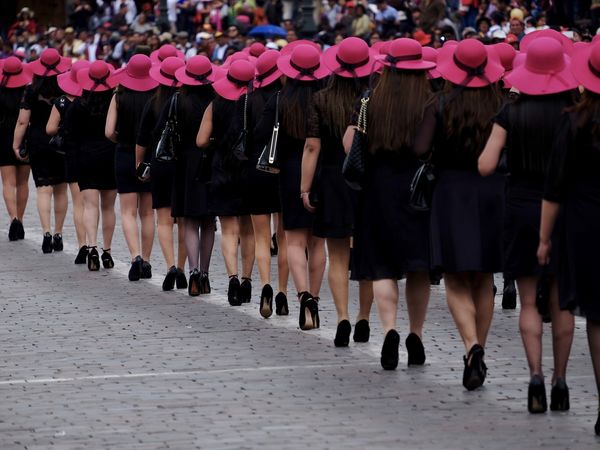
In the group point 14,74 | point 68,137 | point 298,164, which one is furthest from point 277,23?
point 298,164

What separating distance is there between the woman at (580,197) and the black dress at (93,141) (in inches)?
345

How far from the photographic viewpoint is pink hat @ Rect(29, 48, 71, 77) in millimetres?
18484

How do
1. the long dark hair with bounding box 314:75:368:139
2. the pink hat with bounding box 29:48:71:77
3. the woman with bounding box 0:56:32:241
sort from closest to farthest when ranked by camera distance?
the long dark hair with bounding box 314:75:368:139, the pink hat with bounding box 29:48:71:77, the woman with bounding box 0:56:32:241

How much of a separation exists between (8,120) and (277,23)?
18414 mm

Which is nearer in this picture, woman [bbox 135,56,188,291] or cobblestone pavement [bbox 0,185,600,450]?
cobblestone pavement [bbox 0,185,600,450]

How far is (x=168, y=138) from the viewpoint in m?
15.1

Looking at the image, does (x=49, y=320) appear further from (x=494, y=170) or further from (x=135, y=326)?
(x=494, y=170)

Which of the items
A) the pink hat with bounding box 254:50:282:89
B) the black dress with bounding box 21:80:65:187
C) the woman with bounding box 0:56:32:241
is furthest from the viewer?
the woman with bounding box 0:56:32:241

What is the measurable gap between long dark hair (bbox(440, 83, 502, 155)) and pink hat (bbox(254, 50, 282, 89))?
347cm

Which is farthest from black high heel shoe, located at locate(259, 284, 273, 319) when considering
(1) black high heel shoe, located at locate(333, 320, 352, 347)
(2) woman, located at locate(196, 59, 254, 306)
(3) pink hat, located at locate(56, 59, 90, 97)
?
(3) pink hat, located at locate(56, 59, 90, 97)

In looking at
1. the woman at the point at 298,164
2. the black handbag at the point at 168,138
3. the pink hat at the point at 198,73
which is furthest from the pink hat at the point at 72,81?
the woman at the point at 298,164

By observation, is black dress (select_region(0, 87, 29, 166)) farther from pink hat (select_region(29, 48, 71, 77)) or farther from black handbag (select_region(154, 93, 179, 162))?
black handbag (select_region(154, 93, 179, 162))

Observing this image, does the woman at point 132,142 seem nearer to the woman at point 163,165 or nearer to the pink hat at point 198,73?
the woman at point 163,165

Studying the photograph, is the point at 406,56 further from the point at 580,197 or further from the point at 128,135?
the point at 128,135
